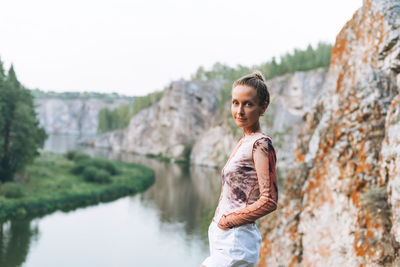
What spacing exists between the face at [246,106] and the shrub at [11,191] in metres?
30.0

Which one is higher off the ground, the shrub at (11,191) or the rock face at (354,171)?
the rock face at (354,171)

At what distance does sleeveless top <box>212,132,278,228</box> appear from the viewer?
2.57 m

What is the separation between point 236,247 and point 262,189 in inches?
17.5

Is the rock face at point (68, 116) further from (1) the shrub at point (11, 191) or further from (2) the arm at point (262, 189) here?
(2) the arm at point (262, 189)

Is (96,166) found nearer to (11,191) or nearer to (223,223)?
(11,191)

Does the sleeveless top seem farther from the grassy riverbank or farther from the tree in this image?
the tree

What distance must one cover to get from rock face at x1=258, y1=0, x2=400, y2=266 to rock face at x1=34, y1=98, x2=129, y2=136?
176 m

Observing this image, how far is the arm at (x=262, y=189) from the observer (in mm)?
2568

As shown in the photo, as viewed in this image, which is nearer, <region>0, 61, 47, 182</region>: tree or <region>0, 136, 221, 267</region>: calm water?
<region>0, 136, 221, 267</region>: calm water

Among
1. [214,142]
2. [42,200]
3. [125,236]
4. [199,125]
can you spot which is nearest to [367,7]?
[125,236]

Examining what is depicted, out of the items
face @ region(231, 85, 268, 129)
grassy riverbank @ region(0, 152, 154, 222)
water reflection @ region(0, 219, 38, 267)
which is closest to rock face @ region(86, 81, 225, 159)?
grassy riverbank @ region(0, 152, 154, 222)

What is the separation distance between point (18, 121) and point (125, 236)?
16515mm

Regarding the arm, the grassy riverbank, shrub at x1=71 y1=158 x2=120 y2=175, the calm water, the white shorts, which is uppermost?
the arm

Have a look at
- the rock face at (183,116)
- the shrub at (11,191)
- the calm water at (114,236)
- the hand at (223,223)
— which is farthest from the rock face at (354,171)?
the rock face at (183,116)
